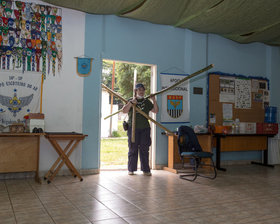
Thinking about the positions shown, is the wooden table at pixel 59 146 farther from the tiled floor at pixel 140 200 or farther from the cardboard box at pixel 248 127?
the cardboard box at pixel 248 127

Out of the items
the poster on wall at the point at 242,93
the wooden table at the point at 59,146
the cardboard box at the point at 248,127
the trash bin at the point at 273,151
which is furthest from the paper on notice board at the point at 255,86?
the wooden table at the point at 59,146

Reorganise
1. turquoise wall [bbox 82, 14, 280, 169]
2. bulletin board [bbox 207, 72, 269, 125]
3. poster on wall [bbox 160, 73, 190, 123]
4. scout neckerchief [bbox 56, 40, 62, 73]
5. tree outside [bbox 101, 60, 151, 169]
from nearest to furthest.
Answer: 1. scout neckerchief [bbox 56, 40, 62, 73]
2. turquoise wall [bbox 82, 14, 280, 169]
3. poster on wall [bbox 160, 73, 190, 123]
4. bulletin board [bbox 207, 72, 269, 125]
5. tree outside [bbox 101, 60, 151, 169]

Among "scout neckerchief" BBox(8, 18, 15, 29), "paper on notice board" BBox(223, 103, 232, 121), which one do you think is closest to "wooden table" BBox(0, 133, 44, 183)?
"scout neckerchief" BBox(8, 18, 15, 29)

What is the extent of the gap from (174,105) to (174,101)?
0.27 feet

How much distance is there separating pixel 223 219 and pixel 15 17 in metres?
4.36

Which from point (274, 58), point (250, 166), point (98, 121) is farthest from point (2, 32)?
point (274, 58)

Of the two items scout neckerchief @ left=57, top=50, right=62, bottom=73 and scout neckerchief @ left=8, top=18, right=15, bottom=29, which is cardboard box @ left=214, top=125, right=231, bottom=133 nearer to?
scout neckerchief @ left=57, top=50, right=62, bottom=73

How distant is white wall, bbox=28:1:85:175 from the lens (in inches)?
203

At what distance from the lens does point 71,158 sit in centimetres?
535

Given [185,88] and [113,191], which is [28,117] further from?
[185,88]

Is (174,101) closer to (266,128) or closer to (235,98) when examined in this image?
(235,98)

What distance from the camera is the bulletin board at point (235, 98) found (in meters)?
6.69

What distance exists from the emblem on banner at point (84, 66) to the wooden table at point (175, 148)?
79.3 inches

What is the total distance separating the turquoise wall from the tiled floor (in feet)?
3.26
